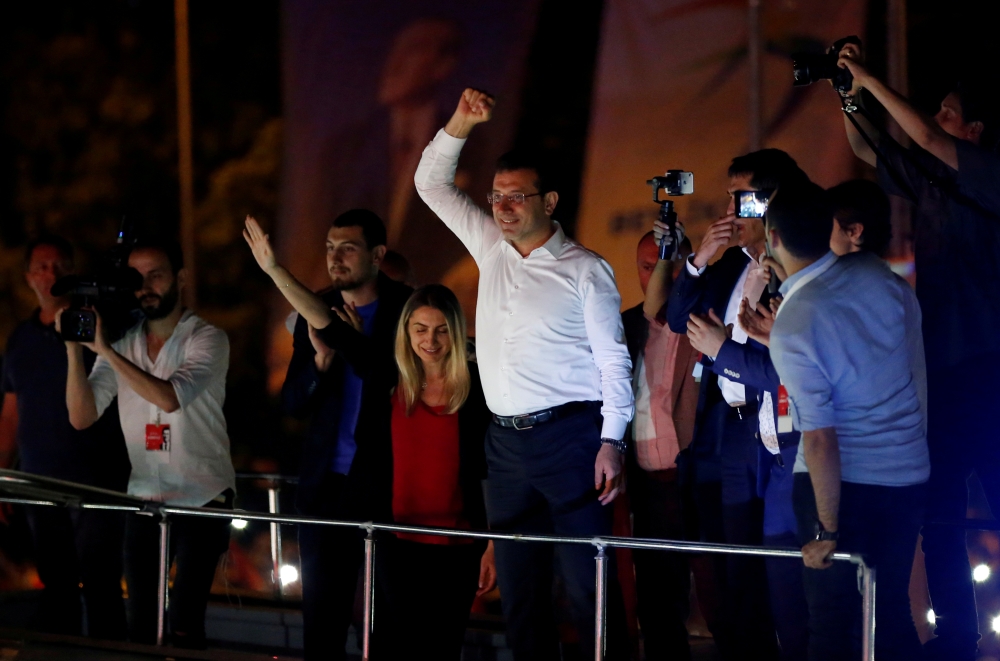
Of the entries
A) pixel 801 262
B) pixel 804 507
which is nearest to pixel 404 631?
pixel 804 507

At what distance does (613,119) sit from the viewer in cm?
640

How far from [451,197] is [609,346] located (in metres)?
0.89

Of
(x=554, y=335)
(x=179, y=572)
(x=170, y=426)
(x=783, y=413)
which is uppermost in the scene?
(x=554, y=335)

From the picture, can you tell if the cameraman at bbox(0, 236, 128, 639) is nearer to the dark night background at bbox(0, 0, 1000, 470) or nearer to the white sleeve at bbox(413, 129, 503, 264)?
the dark night background at bbox(0, 0, 1000, 470)

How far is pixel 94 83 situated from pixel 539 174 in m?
5.57

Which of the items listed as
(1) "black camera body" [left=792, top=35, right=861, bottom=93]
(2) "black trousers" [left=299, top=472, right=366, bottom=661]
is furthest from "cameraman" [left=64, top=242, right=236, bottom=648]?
(1) "black camera body" [left=792, top=35, right=861, bottom=93]


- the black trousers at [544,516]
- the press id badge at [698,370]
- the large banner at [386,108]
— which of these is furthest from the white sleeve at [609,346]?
the large banner at [386,108]

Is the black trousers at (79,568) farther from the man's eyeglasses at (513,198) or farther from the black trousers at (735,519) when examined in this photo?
the black trousers at (735,519)

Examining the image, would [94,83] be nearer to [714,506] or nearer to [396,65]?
[396,65]

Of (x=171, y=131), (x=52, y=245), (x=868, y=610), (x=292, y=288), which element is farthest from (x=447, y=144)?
(x=171, y=131)

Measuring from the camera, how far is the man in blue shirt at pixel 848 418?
317 cm

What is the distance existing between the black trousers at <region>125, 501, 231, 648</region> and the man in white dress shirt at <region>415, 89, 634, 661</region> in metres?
1.38

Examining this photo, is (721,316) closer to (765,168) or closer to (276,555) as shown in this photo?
(765,168)

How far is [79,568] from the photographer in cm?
534
